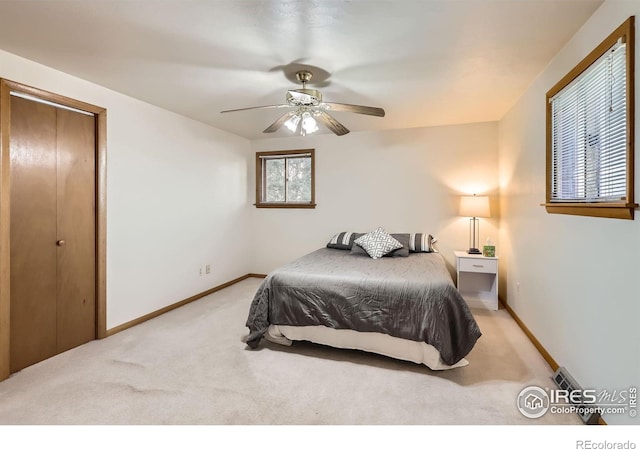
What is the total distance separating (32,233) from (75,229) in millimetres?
324

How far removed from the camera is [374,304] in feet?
8.04

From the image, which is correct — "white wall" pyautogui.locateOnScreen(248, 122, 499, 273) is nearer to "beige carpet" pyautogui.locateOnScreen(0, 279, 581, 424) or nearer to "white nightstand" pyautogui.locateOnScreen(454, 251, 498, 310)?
"white nightstand" pyautogui.locateOnScreen(454, 251, 498, 310)

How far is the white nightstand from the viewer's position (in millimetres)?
3653

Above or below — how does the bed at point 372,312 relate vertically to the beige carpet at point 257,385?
above

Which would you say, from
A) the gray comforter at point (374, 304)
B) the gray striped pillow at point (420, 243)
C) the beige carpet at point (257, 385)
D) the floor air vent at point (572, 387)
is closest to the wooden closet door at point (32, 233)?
the beige carpet at point (257, 385)

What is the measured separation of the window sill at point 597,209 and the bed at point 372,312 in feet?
3.02

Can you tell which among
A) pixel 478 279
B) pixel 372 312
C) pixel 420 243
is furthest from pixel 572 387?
pixel 420 243

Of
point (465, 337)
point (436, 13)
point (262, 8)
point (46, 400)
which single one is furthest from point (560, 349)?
point (46, 400)

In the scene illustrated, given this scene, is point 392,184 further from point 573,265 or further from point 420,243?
point 573,265

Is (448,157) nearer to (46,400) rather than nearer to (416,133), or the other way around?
(416,133)

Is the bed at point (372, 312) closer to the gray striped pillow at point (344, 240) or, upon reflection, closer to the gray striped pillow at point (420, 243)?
the gray striped pillow at point (420, 243)

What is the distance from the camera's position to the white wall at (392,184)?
14.0ft

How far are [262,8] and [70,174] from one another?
A: 7.27 ft

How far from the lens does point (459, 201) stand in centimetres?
431
